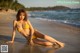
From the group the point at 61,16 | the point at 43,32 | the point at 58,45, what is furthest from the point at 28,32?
the point at 61,16

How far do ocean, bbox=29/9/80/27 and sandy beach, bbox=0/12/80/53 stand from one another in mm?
52

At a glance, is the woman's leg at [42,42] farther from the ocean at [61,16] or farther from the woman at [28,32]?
the ocean at [61,16]

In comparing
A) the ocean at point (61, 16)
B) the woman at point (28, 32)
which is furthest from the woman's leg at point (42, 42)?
the ocean at point (61, 16)

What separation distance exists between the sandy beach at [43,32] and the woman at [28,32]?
0.04 metres

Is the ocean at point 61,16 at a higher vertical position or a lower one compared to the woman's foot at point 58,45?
higher

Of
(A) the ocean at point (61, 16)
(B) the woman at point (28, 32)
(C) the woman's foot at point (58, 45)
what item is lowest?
(C) the woman's foot at point (58, 45)

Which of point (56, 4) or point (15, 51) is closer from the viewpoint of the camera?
point (15, 51)

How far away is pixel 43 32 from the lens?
2367 millimetres

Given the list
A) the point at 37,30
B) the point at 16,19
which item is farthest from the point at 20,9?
the point at 37,30

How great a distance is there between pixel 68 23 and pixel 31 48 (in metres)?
0.56

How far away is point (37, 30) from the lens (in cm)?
235

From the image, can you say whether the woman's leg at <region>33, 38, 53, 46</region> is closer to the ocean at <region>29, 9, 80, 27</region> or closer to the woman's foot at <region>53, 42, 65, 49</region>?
the woman's foot at <region>53, 42, 65, 49</region>

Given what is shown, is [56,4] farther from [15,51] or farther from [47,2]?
[15,51]

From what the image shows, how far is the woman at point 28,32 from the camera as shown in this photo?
7.45 ft
